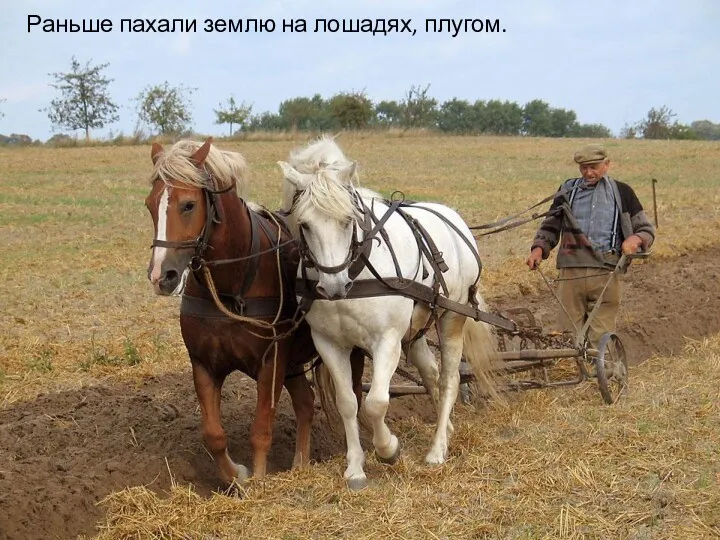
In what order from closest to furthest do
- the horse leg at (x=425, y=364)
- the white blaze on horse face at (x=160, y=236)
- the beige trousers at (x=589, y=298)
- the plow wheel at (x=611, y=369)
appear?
the white blaze on horse face at (x=160, y=236), the horse leg at (x=425, y=364), the plow wheel at (x=611, y=369), the beige trousers at (x=589, y=298)

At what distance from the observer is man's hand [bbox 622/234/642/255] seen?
691 cm

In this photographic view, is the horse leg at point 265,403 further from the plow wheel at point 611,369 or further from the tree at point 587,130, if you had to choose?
the tree at point 587,130

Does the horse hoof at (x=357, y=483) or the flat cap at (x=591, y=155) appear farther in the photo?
the flat cap at (x=591, y=155)

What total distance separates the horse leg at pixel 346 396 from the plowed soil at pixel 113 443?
782 mm

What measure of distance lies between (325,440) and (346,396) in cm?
131

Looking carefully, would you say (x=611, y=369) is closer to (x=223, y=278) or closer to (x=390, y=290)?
(x=390, y=290)

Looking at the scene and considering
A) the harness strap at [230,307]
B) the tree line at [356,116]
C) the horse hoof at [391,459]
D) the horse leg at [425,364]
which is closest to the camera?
the harness strap at [230,307]

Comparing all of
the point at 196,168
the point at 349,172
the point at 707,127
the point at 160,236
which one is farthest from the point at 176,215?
the point at 707,127

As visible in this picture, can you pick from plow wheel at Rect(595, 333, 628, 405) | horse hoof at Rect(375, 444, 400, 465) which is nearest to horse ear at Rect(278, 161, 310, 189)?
horse hoof at Rect(375, 444, 400, 465)

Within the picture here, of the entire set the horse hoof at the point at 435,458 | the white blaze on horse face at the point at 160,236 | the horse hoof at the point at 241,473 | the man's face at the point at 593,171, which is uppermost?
the man's face at the point at 593,171

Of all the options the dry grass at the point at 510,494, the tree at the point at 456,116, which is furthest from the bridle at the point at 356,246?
the tree at the point at 456,116

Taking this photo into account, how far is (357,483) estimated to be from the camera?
201 inches

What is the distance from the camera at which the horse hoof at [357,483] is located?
507 centimetres

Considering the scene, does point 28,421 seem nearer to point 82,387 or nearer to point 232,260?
point 82,387
